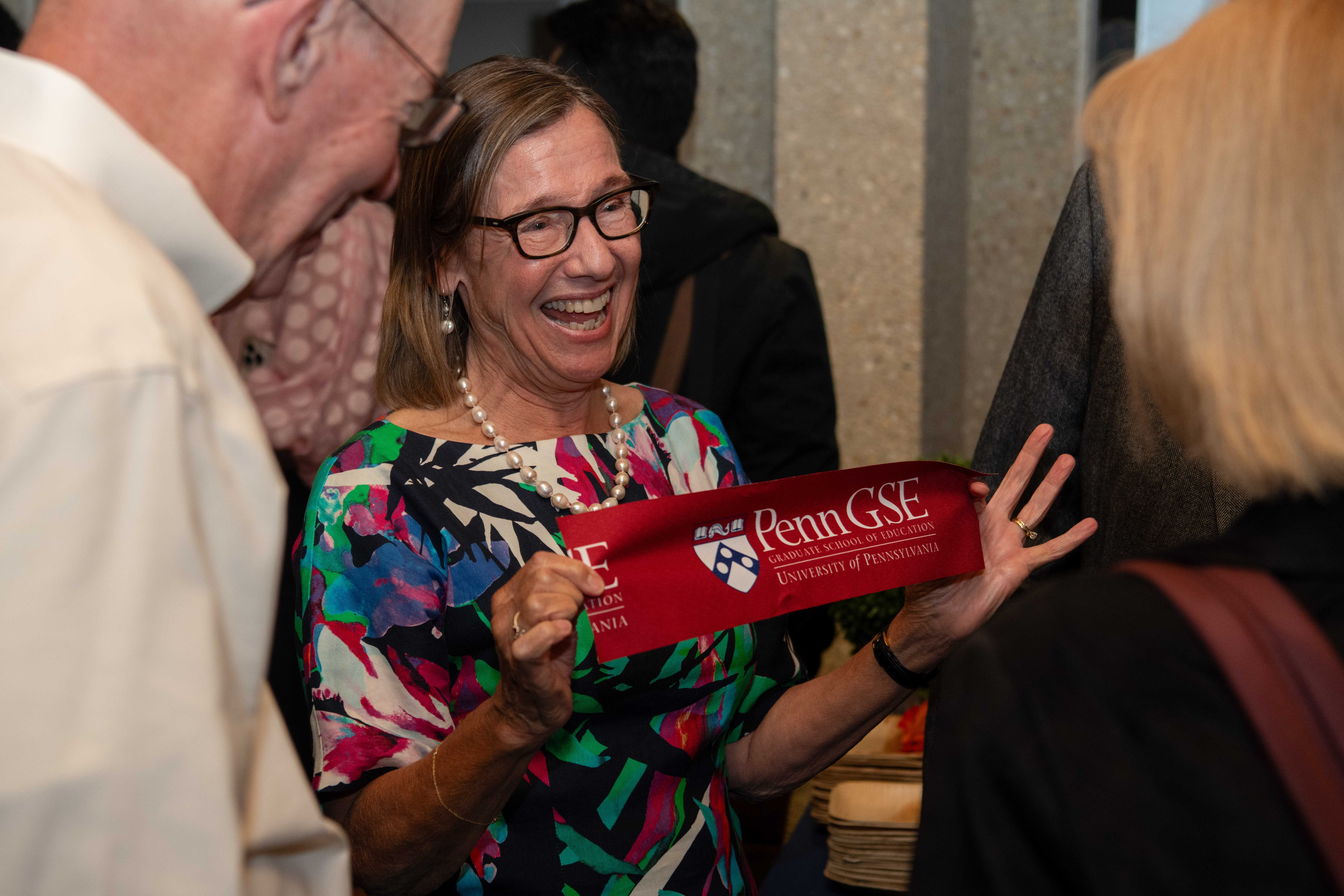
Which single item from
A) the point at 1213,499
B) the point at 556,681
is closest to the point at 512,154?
the point at 556,681

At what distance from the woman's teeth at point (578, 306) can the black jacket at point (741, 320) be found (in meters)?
0.69

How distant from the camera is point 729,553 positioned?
1.26 metres

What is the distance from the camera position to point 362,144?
0.96 m

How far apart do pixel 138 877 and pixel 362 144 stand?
0.61 m

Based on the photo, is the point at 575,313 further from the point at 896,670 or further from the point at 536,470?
the point at 896,670

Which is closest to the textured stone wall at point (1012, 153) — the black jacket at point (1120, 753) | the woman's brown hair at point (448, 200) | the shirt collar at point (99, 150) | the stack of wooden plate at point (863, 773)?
the stack of wooden plate at point (863, 773)

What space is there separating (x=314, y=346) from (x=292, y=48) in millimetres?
1365

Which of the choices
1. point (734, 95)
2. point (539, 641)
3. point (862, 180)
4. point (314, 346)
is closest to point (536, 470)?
point (539, 641)

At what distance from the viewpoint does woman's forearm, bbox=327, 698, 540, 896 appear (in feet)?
4.06

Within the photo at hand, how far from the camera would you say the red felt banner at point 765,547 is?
1.19 metres

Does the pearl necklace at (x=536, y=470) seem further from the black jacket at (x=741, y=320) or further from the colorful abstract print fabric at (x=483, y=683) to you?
the black jacket at (x=741, y=320)

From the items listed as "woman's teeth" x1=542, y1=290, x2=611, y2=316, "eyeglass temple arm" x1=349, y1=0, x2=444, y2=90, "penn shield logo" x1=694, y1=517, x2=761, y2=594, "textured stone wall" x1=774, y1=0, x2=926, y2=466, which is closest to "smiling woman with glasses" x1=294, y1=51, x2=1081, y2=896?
"woman's teeth" x1=542, y1=290, x2=611, y2=316

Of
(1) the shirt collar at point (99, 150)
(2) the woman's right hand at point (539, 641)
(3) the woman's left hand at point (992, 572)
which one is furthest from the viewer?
(3) the woman's left hand at point (992, 572)

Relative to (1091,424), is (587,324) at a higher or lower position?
higher
